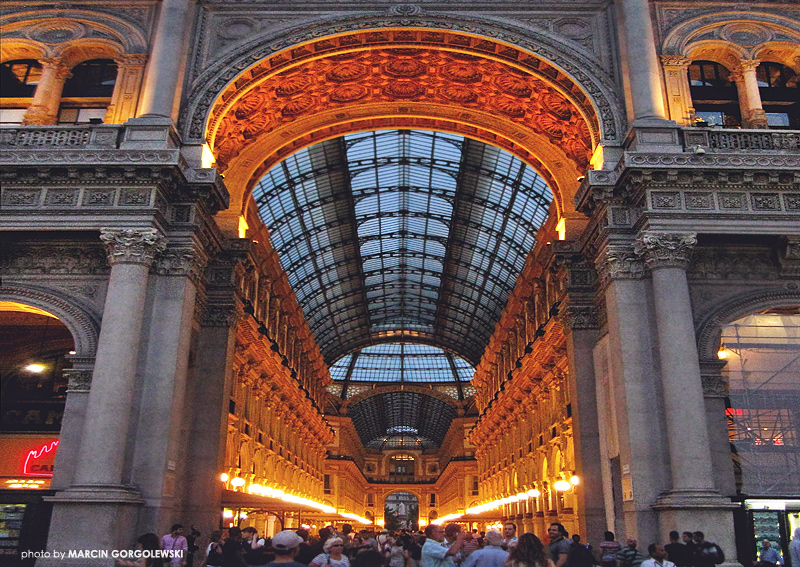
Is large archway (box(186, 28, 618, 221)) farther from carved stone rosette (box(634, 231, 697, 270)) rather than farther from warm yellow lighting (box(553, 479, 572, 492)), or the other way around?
warm yellow lighting (box(553, 479, 572, 492))

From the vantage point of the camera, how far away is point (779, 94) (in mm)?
24031

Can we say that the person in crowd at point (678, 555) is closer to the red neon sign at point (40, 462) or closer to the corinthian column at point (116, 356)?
the corinthian column at point (116, 356)

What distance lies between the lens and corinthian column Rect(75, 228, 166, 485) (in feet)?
56.1

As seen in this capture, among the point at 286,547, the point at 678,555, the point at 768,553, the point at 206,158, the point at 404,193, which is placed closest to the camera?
the point at 286,547

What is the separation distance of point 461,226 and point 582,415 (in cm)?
2595

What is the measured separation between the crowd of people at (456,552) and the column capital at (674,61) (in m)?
14.2

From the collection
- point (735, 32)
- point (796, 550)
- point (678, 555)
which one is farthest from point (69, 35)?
point (796, 550)

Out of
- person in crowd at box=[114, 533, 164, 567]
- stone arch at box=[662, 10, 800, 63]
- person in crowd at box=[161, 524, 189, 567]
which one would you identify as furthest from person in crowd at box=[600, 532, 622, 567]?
stone arch at box=[662, 10, 800, 63]

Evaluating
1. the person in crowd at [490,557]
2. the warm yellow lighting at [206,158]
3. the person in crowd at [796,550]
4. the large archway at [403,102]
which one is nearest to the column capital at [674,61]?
the large archway at [403,102]

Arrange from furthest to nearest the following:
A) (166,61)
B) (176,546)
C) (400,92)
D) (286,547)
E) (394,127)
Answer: (394,127)
(400,92)
(166,61)
(176,546)
(286,547)

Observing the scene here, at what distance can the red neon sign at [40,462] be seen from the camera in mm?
23703

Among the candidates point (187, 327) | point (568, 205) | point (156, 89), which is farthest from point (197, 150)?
point (568, 205)

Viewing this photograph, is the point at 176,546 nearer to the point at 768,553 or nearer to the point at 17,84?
the point at 768,553

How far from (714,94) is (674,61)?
251 centimetres
